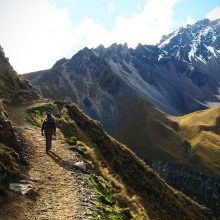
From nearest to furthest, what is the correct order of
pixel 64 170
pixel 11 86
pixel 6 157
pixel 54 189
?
pixel 6 157 < pixel 54 189 < pixel 64 170 < pixel 11 86

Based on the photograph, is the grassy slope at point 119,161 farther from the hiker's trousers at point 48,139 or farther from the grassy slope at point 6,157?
the grassy slope at point 6,157

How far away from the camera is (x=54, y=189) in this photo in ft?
84.7

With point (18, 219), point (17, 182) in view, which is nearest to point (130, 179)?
point (17, 182)

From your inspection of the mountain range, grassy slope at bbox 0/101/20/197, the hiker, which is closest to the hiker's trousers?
the hiker

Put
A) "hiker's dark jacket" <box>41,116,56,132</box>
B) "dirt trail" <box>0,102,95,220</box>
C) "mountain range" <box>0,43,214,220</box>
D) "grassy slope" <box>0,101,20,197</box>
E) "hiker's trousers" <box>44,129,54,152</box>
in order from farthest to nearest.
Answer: "hiker's dark jacket" <box>41,116,56,132</box>
"hiker's trousers" <box>44,129,54,152</box>
"grassy slope" <box>0,101,20,197</box>
"mountain range" <box>0,43,214,220</box>
"dirt trail" <box>0,102,95,220</box>

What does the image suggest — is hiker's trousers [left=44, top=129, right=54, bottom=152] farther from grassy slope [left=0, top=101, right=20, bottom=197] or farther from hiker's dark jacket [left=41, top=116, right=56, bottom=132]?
grassy slope [left=0, top=101, right=20, bottom=197]

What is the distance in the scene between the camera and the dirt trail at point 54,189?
21906 mm

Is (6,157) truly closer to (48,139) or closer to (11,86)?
(48,139)

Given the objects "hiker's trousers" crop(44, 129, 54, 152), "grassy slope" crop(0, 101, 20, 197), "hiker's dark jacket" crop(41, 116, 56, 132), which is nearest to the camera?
"grassy slope" crop(0, 101, 20, 197)

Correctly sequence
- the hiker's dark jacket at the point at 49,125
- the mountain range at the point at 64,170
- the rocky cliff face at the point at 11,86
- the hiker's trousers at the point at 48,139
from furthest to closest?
the rocky cliff face at the point at 11,86, the hiker's dark jacket at the point at 49,125, the hiker's trousers at the point at 48,139, the mountain range at the point at 64,170

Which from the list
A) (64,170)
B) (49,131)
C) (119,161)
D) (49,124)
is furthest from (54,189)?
(119,161)

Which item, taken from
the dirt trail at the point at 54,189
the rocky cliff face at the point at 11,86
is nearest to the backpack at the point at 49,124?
the dirt trail at the point at 54,189

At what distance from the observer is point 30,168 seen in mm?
28109

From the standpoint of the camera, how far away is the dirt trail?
21906mm
